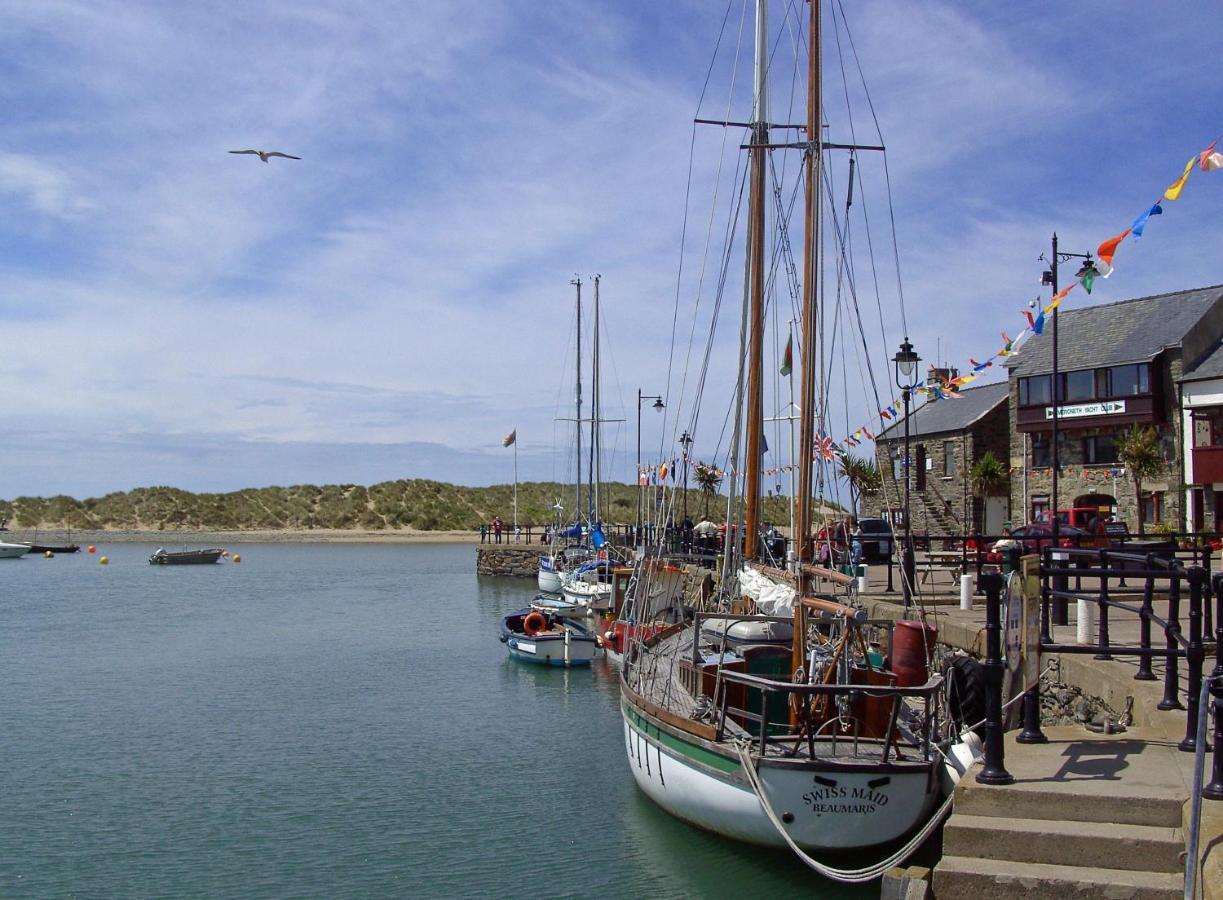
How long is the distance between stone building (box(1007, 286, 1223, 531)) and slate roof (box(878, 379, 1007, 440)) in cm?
210

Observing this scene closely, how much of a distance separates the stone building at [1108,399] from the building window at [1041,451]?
4 cm

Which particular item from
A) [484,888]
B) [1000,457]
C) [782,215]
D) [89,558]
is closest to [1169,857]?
[484,888]

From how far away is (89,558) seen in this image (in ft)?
275

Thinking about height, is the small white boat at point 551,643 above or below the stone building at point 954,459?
below

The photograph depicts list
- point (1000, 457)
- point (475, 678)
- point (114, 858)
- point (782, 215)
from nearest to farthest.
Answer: point (114, 858) < point (782, 215) < point (475, 678) < point (1000, 457)

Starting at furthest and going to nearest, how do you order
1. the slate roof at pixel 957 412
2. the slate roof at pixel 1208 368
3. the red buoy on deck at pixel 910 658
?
1. the slate roof at pixel 957 412
2. the slate roof at pixel 1208 368
3. the red buoy on deck at pixel 910 658

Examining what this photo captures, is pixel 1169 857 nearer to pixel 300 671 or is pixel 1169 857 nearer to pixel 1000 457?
pixel 300 671

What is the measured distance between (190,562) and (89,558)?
43.3 ft

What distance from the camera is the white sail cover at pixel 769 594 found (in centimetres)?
1570

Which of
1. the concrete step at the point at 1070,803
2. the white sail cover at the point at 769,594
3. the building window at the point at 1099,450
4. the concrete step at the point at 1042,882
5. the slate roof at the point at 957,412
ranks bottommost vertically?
the concrete step at the point at 1042,882

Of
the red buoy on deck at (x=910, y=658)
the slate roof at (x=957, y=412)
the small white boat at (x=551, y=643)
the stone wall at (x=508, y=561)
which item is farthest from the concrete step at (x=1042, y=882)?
the stone wall at (x=508, y=561)

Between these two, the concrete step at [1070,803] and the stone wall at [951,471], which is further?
the stone wall at [951,471]

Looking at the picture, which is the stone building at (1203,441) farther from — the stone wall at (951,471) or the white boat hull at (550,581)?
→ the white boat hull at (550,581)

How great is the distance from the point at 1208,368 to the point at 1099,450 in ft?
18.0
